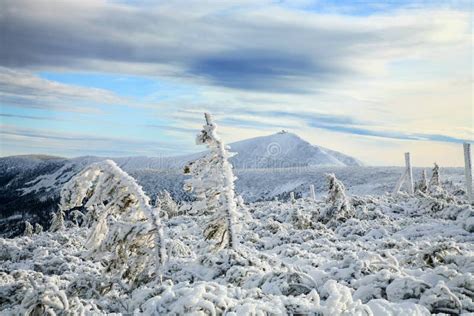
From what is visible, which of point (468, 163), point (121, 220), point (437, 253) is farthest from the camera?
point (468, 163)

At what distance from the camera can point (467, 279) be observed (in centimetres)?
679

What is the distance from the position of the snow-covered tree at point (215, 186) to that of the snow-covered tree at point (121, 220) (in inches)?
77.1

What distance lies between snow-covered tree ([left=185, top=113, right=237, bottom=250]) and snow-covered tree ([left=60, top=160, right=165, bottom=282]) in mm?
1959

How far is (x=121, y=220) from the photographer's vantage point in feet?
31.2

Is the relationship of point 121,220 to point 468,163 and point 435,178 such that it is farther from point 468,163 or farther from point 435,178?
point 435,178

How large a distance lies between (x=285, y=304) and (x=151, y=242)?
4386 mm

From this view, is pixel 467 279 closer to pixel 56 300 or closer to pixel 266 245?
pixel 56 300

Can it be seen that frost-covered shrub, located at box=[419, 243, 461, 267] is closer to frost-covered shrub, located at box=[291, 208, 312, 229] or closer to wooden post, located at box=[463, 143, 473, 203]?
frost-covered shrub, located at box=[291, 208, 312, 229]

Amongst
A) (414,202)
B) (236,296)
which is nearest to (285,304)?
(236,296)

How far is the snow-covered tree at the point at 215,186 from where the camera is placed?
1113 cm

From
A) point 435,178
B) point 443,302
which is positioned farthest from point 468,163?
point 443,302

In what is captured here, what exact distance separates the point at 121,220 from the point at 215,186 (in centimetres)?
256

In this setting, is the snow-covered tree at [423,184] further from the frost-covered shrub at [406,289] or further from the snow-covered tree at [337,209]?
the frost-covered shrub at [406,289]

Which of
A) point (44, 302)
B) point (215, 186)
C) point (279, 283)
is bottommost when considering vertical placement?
point (279, 283)
